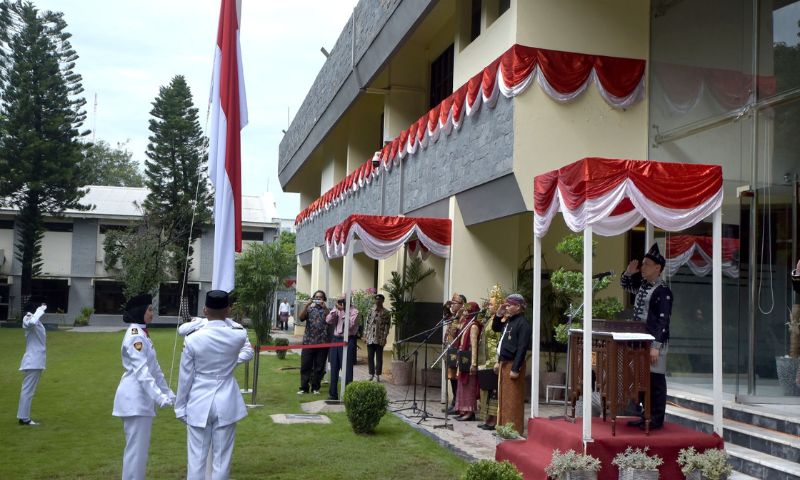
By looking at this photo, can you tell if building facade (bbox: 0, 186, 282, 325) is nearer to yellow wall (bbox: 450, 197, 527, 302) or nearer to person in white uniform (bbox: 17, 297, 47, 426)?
yellow wall (bbox: 450, 197, 527, 302)

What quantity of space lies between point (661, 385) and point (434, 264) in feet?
30.3

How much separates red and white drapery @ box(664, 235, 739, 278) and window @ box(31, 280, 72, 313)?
4051 cm

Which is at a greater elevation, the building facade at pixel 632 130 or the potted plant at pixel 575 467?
the building facade at pixel 632 130

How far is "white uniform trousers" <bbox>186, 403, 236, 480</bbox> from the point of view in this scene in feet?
20.1

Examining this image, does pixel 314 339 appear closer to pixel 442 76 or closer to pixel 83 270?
pixel 442 76

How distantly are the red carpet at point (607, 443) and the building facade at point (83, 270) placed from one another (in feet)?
124

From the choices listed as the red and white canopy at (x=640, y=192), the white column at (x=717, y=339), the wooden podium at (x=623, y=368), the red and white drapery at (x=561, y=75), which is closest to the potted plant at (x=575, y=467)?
the wooden podium at (x=623, y=368)

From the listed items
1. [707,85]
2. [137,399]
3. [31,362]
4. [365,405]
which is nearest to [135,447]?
[137,399]

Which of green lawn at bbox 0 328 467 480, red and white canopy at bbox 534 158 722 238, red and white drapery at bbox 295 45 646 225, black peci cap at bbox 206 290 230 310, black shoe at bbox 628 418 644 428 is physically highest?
red and white drapery at bbox 295 45 646 225

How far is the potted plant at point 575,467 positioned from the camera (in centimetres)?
684

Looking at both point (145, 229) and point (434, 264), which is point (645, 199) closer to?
point (434, 264)

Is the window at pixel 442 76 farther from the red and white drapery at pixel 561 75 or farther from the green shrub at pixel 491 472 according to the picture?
the green shrub at pixel 491 472

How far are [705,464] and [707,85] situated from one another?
18.6 feet

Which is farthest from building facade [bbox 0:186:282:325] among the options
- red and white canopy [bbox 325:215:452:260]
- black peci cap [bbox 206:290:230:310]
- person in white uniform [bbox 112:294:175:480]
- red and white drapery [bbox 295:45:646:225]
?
black peci cap [bbox 206:290:230:310]
